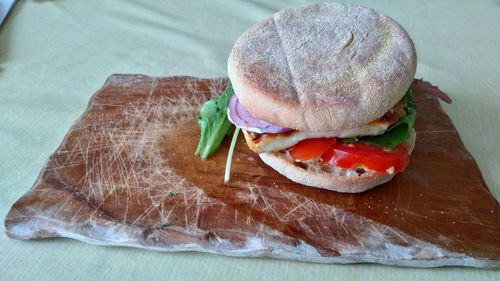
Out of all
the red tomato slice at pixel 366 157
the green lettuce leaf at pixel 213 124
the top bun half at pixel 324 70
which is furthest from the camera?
the green lettuce leaf at pixel 213 124

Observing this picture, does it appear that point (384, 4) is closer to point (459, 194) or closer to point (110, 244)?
point (459, 194)

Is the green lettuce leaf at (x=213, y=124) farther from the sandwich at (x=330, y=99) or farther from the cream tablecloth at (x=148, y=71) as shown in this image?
the cream tablecloth at (x=148, y=71)

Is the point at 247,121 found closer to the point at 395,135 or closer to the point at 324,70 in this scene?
the point at 324,70

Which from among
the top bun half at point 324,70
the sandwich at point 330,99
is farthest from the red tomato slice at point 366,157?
the top bun half at point 324,70

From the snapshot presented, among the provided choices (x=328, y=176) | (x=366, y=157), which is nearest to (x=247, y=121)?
(x=328, y=176)

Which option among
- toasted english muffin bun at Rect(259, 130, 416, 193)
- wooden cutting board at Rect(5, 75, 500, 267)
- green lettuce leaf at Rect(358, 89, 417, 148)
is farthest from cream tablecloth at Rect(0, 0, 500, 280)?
green lettuce leaf at Rect(358, 89, 417, 148)
